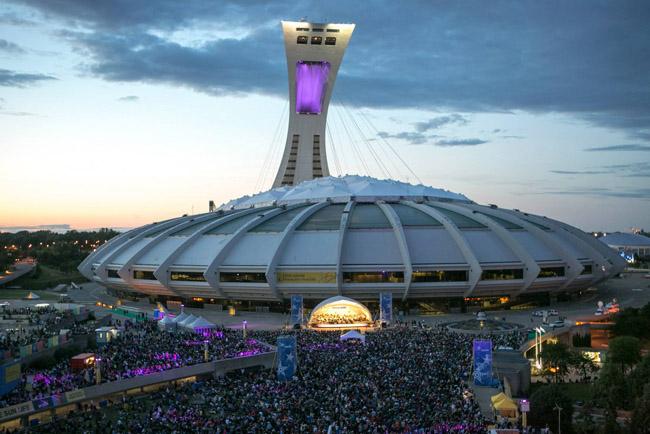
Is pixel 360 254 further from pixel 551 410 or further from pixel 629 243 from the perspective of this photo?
pixel 629 243

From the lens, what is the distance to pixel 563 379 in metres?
34.1

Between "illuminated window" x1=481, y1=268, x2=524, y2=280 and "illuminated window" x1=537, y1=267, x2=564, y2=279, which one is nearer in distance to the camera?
"illuminated window" x1=481, y1=268, x2=524, y2=280

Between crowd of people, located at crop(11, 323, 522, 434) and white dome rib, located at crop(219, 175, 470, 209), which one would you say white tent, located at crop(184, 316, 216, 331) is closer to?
crowd of people, located at crop(11, 323, 522, 434)

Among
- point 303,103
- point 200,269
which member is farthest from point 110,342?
point 303,103

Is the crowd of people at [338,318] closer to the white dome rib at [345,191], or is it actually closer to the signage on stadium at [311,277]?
the signage on stadium at [311,277]

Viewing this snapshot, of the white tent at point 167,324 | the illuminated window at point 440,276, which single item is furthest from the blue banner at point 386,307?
the white tent at point 167,324

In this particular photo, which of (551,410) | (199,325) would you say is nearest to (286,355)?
(551,410)

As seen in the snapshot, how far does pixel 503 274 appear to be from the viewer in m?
52.4

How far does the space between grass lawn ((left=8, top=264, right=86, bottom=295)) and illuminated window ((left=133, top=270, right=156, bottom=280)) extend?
26938mm

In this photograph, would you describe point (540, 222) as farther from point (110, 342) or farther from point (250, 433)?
point (250, 433)

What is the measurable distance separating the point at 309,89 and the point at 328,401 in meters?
57.8

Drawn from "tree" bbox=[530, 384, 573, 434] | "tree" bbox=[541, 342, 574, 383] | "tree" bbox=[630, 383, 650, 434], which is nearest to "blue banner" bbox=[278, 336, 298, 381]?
"tree" bbox=[530, 384, 573, 434]

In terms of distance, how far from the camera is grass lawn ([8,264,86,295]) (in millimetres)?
81125

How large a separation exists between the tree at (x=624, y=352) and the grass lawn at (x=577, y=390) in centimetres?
159
